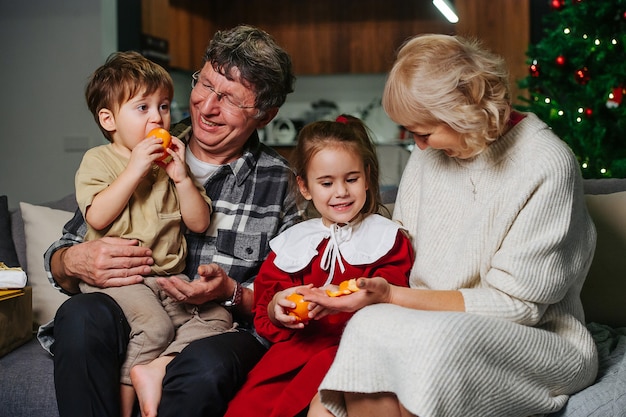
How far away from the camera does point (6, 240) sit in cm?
255

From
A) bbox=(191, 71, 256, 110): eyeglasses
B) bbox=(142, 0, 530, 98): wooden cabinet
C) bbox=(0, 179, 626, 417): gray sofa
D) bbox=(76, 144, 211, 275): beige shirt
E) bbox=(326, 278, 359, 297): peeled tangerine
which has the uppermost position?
bbox=(142, 0, 530, 98): wooden cabinet

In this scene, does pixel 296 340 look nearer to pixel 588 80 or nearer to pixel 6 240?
pixel 6 240

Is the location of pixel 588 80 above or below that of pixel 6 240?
above

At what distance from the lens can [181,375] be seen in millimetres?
1762

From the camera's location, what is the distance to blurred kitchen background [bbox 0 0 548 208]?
17.8ft

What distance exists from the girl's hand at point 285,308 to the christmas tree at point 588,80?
216cm

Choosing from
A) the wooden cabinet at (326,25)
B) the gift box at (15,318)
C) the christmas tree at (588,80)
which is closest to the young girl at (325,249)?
the gift box at (15,318)

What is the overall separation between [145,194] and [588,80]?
2.38 meters

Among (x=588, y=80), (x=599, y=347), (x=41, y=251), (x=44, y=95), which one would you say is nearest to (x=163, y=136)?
(x=41, y=251)

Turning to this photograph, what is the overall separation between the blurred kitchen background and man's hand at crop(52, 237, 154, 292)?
3.23m

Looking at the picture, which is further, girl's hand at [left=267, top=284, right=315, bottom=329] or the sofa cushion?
the sofa cushion

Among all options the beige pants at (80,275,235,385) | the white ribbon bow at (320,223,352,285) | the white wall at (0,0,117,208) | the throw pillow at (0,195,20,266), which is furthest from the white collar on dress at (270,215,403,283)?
the white wall at (0,0,117,208)

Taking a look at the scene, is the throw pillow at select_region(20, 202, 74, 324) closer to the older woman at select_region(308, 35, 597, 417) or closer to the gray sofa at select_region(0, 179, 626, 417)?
the gray sofa at select_region(0, 179, 626, 417)

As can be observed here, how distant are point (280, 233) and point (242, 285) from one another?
0.18m
